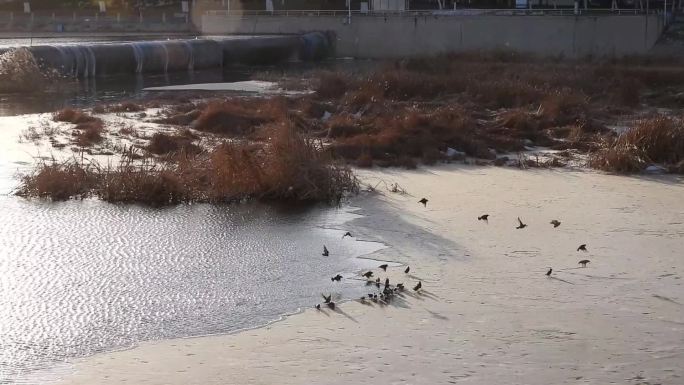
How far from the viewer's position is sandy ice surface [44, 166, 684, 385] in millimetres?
6617

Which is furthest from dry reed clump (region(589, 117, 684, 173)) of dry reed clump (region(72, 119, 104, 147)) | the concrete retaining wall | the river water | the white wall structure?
the white wall structure

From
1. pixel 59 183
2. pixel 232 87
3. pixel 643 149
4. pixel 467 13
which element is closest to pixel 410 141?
pixel 643 149

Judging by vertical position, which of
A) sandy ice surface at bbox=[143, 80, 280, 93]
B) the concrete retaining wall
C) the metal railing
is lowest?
sandy ice surface at bbox=[143, 80, 280, 93]

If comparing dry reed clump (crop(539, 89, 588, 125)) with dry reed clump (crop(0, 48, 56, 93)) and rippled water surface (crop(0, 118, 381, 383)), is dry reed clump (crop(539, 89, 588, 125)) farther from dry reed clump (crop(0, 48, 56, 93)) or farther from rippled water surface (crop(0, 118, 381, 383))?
dry reed clump (crop(0, 48, 56, 93))

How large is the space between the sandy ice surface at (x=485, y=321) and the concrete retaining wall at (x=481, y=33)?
124 feet

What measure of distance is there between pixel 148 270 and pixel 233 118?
1026 centimetres

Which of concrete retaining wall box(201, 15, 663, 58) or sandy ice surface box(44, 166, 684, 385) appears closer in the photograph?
sandy ice surface box(44, 166, 684, 385)

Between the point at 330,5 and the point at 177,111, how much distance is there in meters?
53.6

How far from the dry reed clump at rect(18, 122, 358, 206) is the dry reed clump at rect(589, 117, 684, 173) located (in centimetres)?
464

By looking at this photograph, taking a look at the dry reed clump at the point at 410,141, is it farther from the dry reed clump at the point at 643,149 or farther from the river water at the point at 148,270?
the river water at the point at 148,270

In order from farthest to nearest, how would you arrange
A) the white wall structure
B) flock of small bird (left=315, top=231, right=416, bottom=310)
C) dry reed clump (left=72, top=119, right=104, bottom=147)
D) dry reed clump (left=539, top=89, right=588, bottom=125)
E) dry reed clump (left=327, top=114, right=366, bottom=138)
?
1. the white wall structure
2. dry reed clump (left=539, top=89, right=588, bottom=125)
3. dry reed clump (left=327, top=114, right=366, bottom=138)
4. dry reed clump (left=72, top=119, right=104, bottom=147)
5. flock of small bird (left=315, top=231, right=416, bottom=310)

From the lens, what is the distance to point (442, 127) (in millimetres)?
17531

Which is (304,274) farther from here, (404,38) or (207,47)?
(404,38)

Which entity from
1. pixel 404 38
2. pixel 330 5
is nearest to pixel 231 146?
pixel 404 38
